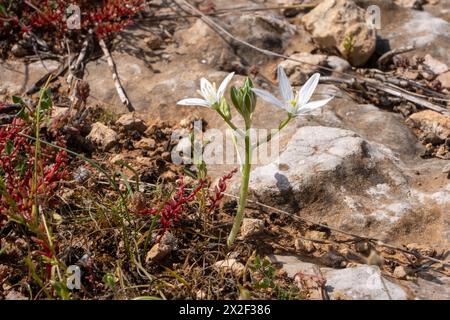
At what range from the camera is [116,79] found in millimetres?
4551

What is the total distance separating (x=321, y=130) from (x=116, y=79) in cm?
189

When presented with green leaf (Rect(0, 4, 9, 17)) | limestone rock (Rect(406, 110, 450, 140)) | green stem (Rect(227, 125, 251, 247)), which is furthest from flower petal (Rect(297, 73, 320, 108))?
green leaf (Rect(0, 4, 9, 17))

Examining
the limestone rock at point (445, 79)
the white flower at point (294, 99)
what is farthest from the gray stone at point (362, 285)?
the limestone rock at point (445, 79)

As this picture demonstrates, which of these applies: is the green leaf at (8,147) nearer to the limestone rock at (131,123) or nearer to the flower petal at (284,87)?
the limestone rock at (131,123)

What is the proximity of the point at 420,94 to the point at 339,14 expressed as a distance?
1.19m

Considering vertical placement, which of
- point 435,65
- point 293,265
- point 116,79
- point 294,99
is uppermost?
point 294,99

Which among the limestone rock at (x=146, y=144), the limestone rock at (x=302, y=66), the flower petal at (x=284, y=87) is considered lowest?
the limestone rock at (x=146, y=144)

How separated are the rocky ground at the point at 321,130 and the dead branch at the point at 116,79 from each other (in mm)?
65

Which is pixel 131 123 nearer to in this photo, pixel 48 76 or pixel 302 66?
pixel 48 76

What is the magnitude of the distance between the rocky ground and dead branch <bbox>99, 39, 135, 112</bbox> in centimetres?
7

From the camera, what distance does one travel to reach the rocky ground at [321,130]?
Result: 309 centimetres

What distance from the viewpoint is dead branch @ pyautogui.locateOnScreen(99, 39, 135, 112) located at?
439 centimetres

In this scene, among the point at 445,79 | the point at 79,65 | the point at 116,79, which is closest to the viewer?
the point at 116,79

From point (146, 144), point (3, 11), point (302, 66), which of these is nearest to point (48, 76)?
point (3, 11)
